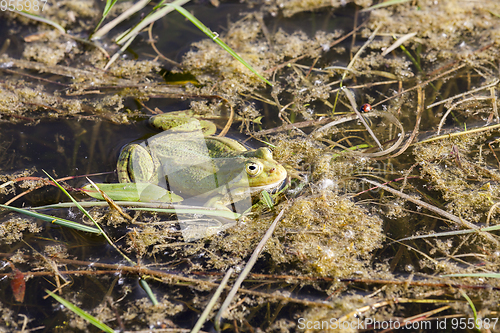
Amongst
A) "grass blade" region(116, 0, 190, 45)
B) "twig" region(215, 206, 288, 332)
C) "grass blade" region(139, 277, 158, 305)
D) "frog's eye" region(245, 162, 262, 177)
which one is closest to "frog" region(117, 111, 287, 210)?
"frog's eye" region(245, 162, 262, 177)

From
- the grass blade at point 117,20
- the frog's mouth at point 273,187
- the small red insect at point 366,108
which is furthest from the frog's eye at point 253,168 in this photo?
the grass blade at point 117,20

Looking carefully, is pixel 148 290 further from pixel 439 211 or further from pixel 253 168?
pixel 439 211

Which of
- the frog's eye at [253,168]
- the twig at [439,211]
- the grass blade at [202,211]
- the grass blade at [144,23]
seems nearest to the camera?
the twig at [439,211]

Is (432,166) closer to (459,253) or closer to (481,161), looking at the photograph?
(481,161)

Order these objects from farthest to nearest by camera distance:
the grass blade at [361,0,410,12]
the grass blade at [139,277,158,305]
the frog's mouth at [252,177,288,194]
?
the grass blade at [361,0,410,12]
the frog's mouth at [252,177,288,194]
the grass blade at [139,277,158,305]

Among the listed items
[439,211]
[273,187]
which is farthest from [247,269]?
[439,211]

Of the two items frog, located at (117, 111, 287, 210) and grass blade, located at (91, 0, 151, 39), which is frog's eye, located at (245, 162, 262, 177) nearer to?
frog, located at (117, 111, 287, 210)

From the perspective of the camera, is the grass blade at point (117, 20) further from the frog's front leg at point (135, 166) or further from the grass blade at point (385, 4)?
the grass blade at point (385, 4)

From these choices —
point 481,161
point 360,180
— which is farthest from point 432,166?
point 360,180
